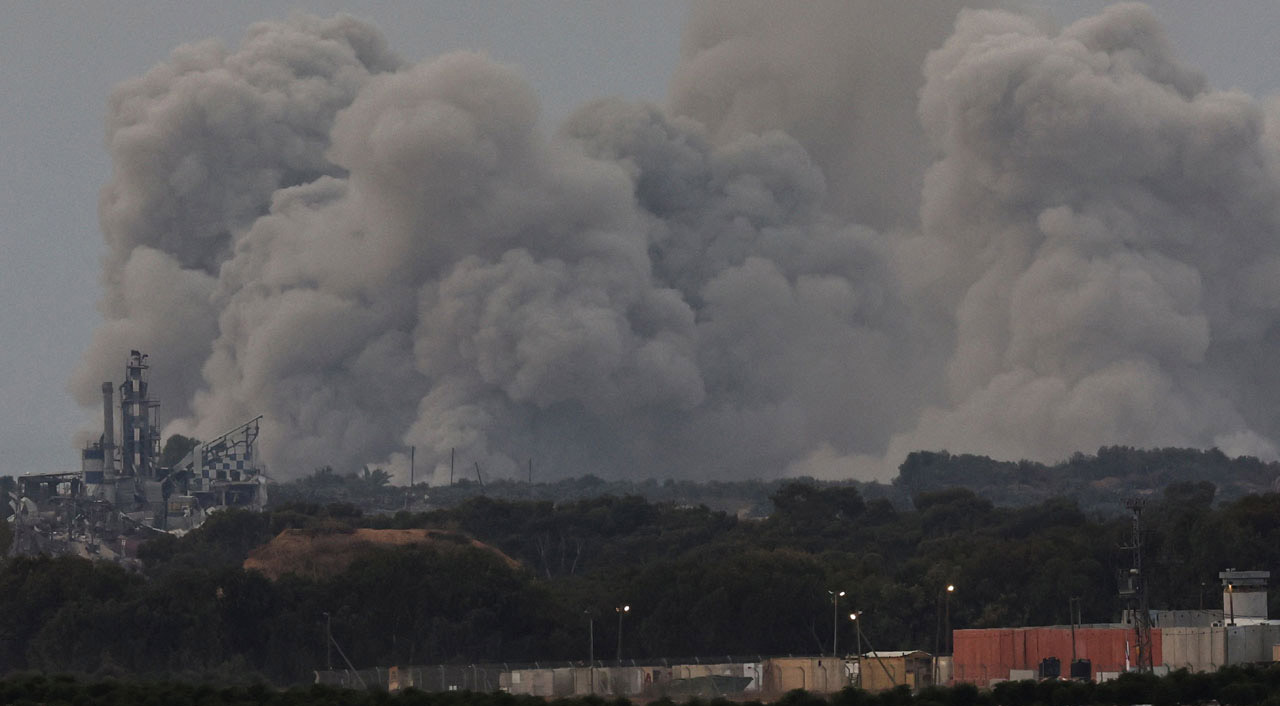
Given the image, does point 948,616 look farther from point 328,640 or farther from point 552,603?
point 328,640

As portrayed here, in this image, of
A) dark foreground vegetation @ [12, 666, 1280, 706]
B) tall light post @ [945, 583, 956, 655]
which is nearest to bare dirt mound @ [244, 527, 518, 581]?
tall light post @ [945, 583, 956, 655]

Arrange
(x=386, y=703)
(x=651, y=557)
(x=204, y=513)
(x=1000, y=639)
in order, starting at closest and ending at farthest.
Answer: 1. (x=386, y=703)
2. (x=1000, y=639)
3. (x=651, y=557)
4. (x=204, y=513)

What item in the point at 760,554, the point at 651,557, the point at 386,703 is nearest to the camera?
the point at 386,703

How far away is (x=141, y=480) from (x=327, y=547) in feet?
129

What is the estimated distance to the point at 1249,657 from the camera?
48.5m

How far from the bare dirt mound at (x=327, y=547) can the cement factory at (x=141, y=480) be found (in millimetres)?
28524

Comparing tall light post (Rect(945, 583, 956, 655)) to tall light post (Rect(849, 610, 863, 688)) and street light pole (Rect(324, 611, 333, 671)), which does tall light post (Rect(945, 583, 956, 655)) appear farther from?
street light pole (Rect(324, 611, 333, 671))

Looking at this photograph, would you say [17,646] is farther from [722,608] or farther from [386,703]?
[386,703]

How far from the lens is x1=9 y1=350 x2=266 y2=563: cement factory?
11650 cm

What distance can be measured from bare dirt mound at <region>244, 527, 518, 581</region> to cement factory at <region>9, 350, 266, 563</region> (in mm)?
28524

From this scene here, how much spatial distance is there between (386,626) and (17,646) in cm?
987

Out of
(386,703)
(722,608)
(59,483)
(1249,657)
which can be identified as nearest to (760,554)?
(722,608)

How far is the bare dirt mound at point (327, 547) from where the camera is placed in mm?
78188

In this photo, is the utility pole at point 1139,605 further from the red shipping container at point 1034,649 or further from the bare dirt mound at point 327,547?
the bare dirt mound at point 327,547
